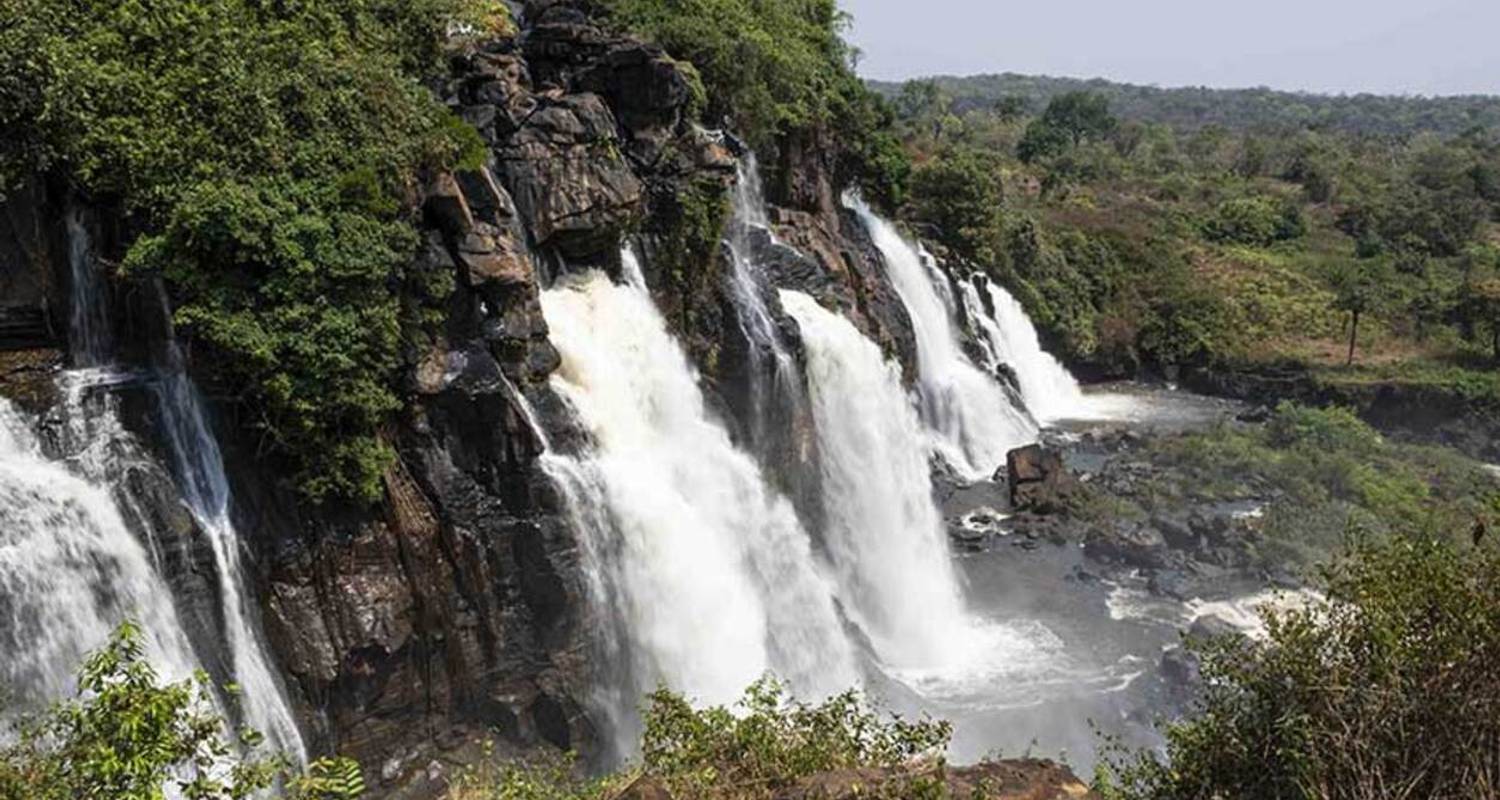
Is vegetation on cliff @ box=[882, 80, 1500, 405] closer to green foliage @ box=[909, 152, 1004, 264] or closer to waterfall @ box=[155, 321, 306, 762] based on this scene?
green foliage @ box=[909, 152, 1004, 264]

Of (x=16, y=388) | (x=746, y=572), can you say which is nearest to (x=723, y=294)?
(x=746, y=572)

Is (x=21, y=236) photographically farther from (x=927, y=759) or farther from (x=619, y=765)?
(x=927, y=759)

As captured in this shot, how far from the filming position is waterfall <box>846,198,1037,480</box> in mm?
34625

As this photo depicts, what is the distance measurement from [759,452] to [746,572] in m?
3.83

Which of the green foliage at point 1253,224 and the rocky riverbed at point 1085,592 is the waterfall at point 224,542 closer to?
the rocky riverbed at point 1085,592

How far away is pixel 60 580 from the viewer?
12.9 meters

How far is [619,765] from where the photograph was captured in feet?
58.6

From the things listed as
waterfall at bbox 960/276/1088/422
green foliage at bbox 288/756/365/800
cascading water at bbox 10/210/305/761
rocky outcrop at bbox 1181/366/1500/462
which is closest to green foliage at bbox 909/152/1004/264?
waterfall at bbox 960/276/1088/422

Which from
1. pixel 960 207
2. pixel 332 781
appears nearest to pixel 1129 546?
pixel 960 207

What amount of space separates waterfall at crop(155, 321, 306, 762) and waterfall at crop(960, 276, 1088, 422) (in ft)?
96.0

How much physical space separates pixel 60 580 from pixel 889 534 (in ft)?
60.5

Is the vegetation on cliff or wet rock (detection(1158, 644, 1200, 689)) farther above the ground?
the vegetation on cliff

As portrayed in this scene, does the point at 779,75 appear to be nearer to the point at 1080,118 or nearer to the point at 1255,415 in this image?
the point at 1255,415

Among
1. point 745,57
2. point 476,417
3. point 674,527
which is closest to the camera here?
point 476,417
